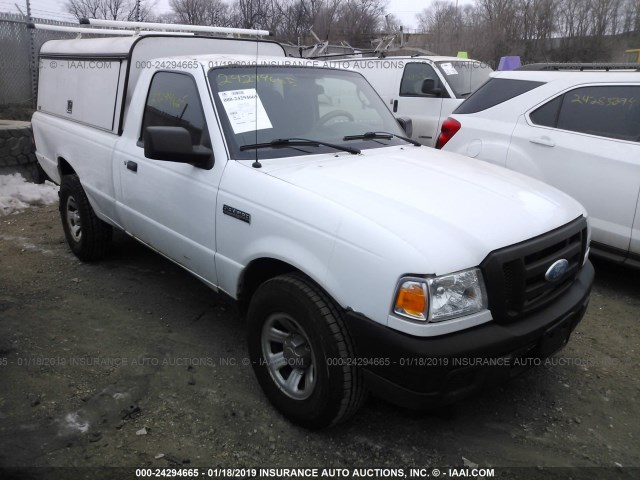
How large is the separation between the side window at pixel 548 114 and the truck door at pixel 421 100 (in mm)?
3353

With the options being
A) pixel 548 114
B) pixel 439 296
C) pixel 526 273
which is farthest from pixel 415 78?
pixel 439 296

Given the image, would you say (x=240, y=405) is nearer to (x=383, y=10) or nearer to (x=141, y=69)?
(x=141, y=69)

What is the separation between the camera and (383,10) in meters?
35.4

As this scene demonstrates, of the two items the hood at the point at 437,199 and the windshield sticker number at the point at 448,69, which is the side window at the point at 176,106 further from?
the windshield sticker number at the point at 448,69

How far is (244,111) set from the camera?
3.25 meters

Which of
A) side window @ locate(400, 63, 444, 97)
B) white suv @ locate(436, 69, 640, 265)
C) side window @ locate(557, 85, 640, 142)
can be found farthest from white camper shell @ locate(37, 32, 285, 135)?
side window @ locate(400, 63, 444, 97)

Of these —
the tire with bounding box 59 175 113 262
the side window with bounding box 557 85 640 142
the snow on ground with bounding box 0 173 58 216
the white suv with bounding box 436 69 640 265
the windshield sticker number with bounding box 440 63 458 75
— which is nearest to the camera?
the white suv with bounding box 436 69 640 265

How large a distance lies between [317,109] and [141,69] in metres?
1.62

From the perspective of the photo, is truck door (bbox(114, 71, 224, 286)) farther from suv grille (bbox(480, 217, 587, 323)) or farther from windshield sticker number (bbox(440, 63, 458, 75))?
windshield sticker number (bbox(440, 63, 458, 75))

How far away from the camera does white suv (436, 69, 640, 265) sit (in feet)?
14.4

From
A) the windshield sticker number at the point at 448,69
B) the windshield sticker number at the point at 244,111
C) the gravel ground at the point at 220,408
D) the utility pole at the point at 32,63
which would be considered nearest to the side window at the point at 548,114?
the gravel ground at the point at 220,408

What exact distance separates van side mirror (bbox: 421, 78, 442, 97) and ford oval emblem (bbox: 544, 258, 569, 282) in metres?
6.05

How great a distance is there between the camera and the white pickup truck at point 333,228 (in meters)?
2.29

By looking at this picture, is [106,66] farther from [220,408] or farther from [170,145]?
[220,408]
